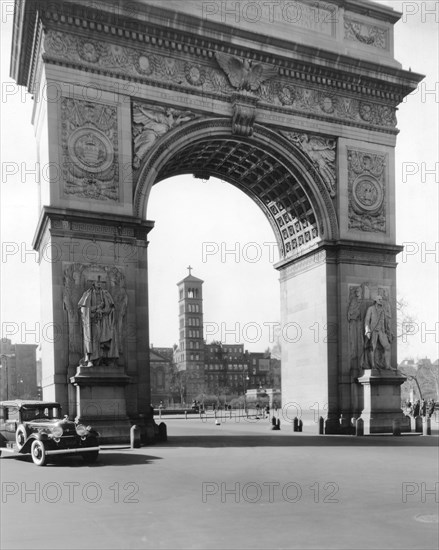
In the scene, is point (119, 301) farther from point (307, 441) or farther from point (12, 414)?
point (307, 441)

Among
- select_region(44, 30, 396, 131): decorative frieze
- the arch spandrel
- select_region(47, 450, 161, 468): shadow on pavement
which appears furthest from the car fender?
select_region(44, 30, 396, 131): decorative frieze

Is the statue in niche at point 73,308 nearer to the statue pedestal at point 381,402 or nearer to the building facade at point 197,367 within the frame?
the statue pedestal at point 381,402

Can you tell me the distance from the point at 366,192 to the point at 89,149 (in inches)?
529

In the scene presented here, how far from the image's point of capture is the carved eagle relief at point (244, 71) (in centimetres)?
2859

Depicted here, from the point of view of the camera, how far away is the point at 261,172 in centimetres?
3275

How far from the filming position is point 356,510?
11.4m

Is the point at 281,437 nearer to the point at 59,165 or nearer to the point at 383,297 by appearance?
the point at 383,297

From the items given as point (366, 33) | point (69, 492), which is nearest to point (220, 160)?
point (366, 33)

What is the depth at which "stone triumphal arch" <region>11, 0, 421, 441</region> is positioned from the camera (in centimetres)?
2475

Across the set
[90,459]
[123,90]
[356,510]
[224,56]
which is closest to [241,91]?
[224,56]

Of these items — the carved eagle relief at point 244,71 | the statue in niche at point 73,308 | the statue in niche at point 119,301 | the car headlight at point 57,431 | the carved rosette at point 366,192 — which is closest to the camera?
the car headlight at point 57,431

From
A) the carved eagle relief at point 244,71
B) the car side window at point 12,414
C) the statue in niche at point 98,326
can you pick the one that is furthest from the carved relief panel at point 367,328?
the car side window at point 12,414

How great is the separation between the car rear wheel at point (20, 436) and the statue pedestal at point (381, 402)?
1526cm

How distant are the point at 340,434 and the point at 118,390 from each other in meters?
10.6
